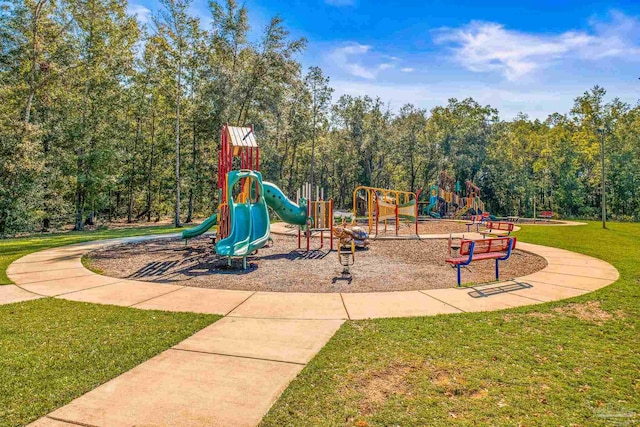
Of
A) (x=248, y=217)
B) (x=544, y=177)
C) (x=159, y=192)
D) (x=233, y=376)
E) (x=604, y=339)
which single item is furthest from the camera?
(x=544, y=177)

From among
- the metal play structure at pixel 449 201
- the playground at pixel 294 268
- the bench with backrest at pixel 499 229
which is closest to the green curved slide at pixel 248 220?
the playground at pixel 294 268

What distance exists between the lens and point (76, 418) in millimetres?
2602

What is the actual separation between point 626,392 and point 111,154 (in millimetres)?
24700

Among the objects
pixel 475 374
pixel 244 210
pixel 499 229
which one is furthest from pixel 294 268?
pixel 499 229

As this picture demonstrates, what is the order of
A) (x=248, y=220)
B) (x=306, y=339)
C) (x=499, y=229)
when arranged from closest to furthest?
(x=306, y=339), (x=248, y=220), (x=499, y=229)

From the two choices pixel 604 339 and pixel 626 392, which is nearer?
pixel 626 392

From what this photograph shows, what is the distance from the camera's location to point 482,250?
7.44 m

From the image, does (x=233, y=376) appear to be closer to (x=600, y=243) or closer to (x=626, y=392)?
(x=626, y=392)

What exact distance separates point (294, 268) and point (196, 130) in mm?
21255

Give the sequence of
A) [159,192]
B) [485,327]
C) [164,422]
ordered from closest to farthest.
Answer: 1. [164,422]
2. [485,327]
3. [159,192]

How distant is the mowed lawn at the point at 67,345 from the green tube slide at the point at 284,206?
7547 millimetres

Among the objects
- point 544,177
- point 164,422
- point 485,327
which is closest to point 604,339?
point 485,327

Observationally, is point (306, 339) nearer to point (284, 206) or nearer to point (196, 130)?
point (284, 206)

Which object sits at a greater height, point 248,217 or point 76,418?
point 248,217
